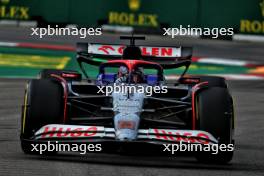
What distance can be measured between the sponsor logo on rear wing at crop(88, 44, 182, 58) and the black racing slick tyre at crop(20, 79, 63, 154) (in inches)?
61.3

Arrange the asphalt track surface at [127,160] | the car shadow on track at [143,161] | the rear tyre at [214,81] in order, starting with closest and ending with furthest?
1. the asphalt track surface at [127,160]
2. the car shadow on track at [143,161]
3. the rear tyre at [214,81]

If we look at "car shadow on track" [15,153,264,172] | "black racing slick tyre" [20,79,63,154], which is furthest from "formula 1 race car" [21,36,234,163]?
"car shadow on track" [15,153,264,172]

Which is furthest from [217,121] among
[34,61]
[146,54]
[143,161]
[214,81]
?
[34,61]

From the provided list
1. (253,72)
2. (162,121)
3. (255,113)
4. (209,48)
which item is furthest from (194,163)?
(209,48)

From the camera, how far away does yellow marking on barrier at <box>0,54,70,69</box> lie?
23500 millimetres

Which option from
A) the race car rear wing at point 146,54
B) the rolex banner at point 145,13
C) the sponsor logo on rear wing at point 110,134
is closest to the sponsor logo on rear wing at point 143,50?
the race car rear wing at point 146,54

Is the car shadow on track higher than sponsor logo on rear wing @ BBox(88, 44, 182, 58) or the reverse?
the reverse

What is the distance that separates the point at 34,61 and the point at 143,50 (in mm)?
12568

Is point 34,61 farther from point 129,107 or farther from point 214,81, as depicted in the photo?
point 129,107

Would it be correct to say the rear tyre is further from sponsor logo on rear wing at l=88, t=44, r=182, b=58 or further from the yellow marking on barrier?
the yellow marking on barrier

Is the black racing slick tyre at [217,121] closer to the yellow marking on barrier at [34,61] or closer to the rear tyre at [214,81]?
the rear tyre at [214,81]

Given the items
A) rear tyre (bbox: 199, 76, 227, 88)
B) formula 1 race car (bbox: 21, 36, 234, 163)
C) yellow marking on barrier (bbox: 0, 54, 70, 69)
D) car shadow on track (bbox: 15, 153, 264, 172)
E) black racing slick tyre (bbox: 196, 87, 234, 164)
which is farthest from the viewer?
yellow marking on barrier (bbox: 0, 54, 70, 69)

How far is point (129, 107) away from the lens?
1047 cm

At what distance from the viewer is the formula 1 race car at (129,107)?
10062 millimetres
